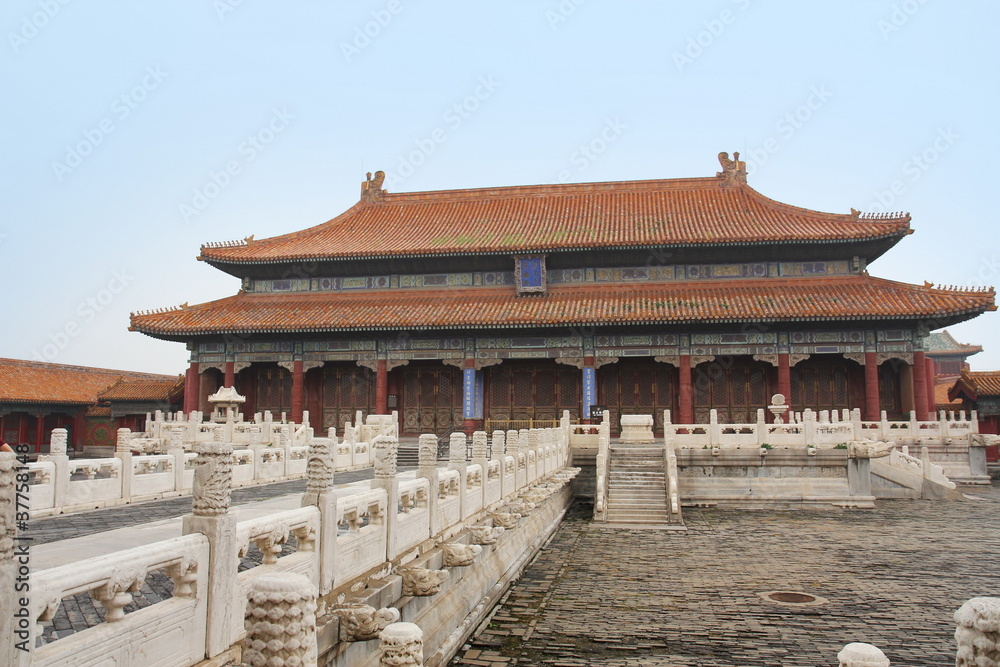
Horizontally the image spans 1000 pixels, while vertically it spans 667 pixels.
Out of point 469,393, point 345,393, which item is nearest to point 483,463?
point 469,393

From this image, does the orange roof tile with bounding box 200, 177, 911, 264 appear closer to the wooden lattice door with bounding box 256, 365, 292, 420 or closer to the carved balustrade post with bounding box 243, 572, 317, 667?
the wooden lattice door with bounding box 256, 365, 292, 420

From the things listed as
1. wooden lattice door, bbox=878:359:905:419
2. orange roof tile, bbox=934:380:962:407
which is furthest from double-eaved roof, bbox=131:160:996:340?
orange roof tile, bbox=934:380:962:407

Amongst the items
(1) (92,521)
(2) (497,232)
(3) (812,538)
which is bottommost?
(3) (812,538)

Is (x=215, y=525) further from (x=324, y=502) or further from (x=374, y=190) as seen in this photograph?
(x=374, y=190)

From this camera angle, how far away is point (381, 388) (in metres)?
30.7

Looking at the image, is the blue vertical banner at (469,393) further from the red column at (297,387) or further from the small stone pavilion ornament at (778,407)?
the small stone pavilion ornament at (778,407)

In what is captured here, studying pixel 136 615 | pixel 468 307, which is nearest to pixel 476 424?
pixel 468 307

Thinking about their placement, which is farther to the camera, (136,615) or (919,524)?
(919,524)

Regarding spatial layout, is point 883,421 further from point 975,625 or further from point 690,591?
point 975,625

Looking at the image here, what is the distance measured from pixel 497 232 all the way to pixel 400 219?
18.1 ft

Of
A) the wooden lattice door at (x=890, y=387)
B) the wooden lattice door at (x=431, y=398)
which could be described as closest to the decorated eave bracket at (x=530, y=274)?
the wooden lattice door at (x=431, y=398)

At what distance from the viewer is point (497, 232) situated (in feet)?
111

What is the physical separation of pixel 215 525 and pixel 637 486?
16.6 m

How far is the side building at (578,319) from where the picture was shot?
2858 cm
